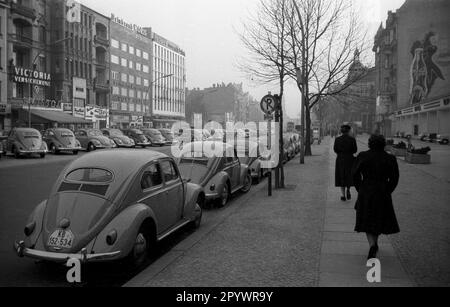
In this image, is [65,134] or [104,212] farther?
[65,134]

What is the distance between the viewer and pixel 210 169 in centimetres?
1041

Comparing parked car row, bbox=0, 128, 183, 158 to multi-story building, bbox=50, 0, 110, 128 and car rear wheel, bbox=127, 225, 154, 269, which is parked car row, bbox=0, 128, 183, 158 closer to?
multi-story building, bbox=50, 0, 110, 128

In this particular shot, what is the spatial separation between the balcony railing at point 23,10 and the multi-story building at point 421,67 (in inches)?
1644

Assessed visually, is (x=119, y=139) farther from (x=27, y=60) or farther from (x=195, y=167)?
(x=195, y=167)

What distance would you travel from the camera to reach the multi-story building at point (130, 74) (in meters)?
70.3

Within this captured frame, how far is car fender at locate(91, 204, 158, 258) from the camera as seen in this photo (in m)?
5.30

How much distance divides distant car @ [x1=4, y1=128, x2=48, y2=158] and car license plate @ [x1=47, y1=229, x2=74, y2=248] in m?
20.7

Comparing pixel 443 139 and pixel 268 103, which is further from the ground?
pixel 268 103

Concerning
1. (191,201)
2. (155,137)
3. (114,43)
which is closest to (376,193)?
(191,201)

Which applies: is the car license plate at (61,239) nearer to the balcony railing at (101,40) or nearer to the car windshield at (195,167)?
the car windshield at (195,167)

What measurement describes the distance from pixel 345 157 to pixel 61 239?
22.6 ft

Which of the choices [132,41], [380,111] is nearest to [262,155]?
[380,111]

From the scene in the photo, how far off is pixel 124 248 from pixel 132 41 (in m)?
76.8

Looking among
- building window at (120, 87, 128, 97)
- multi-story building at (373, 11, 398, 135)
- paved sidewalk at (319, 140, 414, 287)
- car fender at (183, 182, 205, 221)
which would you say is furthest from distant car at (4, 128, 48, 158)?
multi-story building at (373, 11, 398, 135)
